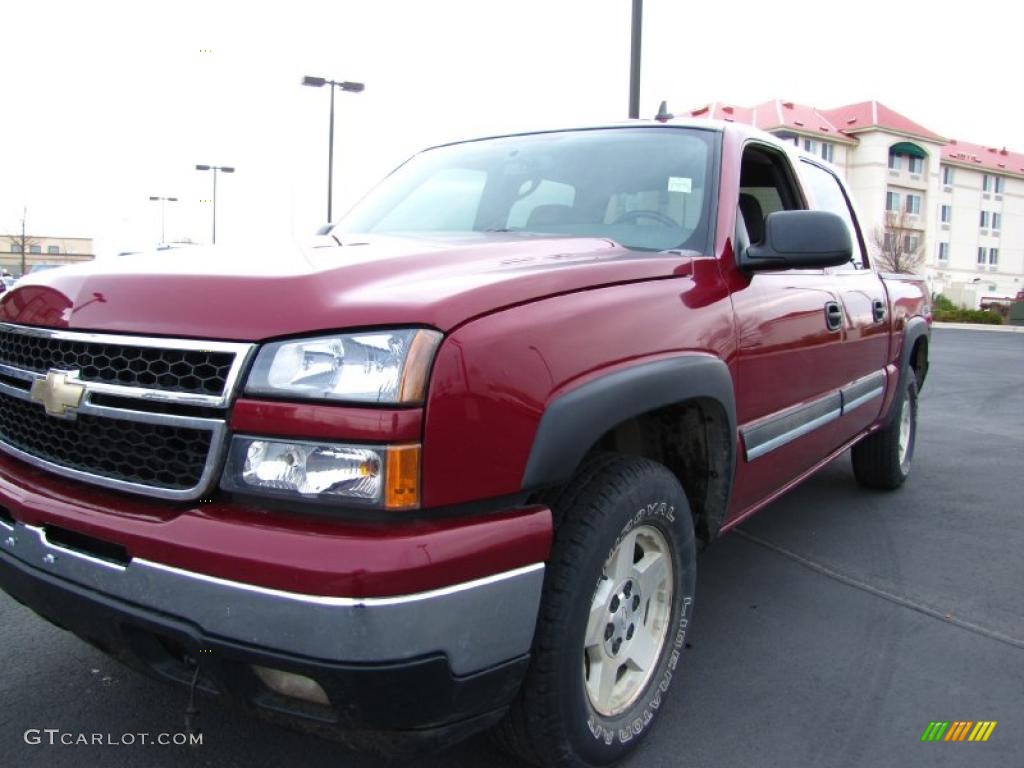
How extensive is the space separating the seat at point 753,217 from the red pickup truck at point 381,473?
3.53 ft

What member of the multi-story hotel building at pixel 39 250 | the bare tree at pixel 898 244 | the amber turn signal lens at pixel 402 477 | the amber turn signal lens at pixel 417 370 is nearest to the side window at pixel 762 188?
the amber turn signal lens at pixel 417 370

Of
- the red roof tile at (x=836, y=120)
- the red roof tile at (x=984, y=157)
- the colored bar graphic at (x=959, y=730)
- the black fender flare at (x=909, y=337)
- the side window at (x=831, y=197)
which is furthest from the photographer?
the red roof tile at (x=984, y=157)

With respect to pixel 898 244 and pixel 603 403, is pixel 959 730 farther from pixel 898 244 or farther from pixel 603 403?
pixel 898 244

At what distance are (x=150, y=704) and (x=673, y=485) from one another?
172 cm

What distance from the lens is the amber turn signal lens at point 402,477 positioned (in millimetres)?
1607

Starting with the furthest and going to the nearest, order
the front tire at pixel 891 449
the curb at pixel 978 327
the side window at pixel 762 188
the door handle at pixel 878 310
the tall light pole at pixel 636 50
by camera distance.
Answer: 1. the curb at pixel 978 327
2. the tall light pole at pixel 636 50
3. the front tire at pixel 891 449
4. the door handle at pixel 878 310
5. the side window at pixel 762 188

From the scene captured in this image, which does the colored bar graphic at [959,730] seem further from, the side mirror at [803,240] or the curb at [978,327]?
the curb at [978,327]

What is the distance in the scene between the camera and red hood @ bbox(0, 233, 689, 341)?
67.6 inches

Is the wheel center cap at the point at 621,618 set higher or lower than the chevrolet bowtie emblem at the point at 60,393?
lower

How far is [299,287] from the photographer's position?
5.81 ft

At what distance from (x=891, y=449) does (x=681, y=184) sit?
298 centimetres

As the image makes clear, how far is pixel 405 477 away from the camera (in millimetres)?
1612

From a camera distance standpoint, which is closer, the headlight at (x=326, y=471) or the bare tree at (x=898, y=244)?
the headlight at (x=326, y=471)

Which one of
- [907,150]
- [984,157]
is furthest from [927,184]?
[984,157]
